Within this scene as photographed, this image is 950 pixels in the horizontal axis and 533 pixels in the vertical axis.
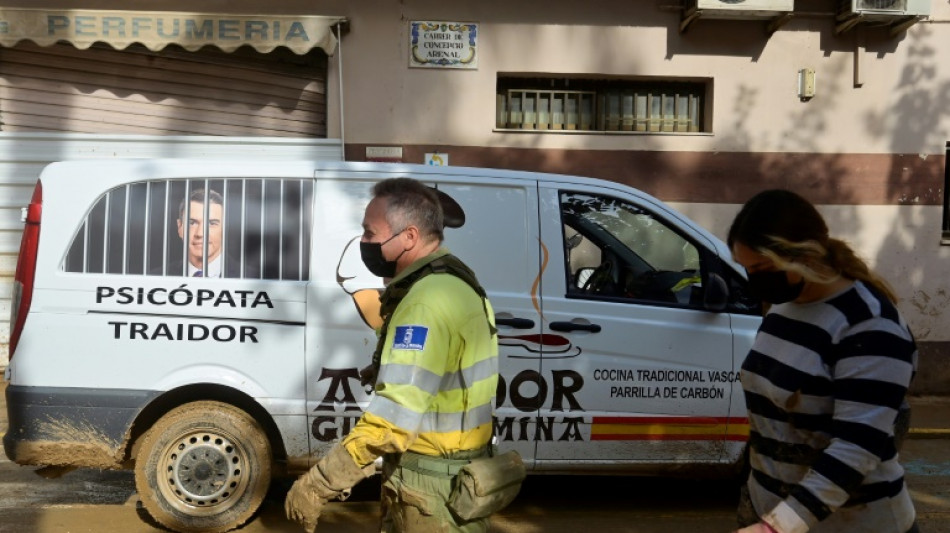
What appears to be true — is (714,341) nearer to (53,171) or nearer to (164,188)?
(164,188)

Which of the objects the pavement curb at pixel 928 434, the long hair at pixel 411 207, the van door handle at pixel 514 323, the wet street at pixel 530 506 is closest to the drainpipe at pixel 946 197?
the pavement curb at pixel 928 434

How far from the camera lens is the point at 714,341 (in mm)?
5375

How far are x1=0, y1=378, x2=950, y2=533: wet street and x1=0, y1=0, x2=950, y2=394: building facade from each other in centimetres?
408

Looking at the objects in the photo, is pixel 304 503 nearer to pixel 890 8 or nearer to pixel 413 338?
pixel 413 338

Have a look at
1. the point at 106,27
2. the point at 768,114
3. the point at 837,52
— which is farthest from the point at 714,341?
the point at 106,27

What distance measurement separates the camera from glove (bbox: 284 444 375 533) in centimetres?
259

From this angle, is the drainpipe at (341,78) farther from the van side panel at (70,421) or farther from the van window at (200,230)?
the van side panel at (70,421)

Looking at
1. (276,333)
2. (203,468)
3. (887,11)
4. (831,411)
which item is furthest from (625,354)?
(887,11)

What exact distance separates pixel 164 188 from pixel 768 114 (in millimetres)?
7098

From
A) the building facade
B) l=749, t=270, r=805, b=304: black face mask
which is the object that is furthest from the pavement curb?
l=749, t=270, r=805, b=304: black face mask

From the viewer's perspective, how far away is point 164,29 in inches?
375

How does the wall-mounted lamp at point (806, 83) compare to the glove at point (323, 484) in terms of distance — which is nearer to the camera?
the glove at point (323, 484)

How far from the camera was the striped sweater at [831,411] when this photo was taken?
7.55 ft

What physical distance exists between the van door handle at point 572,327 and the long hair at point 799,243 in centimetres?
277
